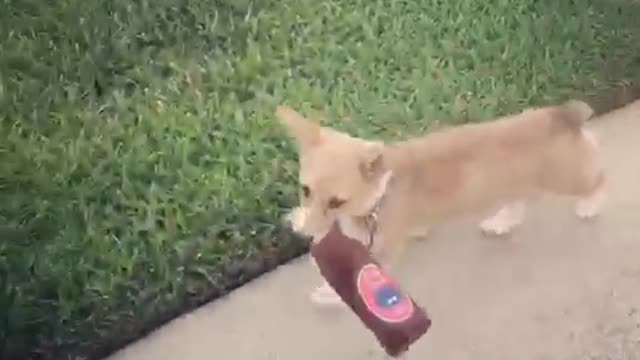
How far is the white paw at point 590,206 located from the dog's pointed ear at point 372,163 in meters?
0.41

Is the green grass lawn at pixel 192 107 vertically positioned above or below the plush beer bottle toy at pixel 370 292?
below

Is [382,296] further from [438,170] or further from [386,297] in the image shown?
[438,170]

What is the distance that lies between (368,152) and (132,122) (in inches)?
22.1

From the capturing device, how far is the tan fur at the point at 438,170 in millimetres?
1295

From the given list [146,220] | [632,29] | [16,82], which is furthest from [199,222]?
[632,29]

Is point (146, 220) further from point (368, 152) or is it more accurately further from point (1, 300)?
point (368, 152)

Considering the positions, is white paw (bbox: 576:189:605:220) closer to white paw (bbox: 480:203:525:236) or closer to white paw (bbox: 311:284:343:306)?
white paw (bbox: 480:203:525:236)

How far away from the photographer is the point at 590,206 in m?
1.59

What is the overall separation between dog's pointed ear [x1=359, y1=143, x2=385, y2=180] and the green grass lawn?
0.97 feet

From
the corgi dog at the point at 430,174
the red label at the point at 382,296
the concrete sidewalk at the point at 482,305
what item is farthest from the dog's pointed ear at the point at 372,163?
the concrete sidewalk at the point at 482,305

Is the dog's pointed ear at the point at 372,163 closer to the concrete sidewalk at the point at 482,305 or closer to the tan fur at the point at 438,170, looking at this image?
Answer: the tan fur at the point at 438,170

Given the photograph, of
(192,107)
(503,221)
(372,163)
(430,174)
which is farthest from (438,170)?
(192,107)

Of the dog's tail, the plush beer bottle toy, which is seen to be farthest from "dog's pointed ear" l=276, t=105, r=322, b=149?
the dog's tail

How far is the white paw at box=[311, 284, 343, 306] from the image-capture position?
145 centimetres
